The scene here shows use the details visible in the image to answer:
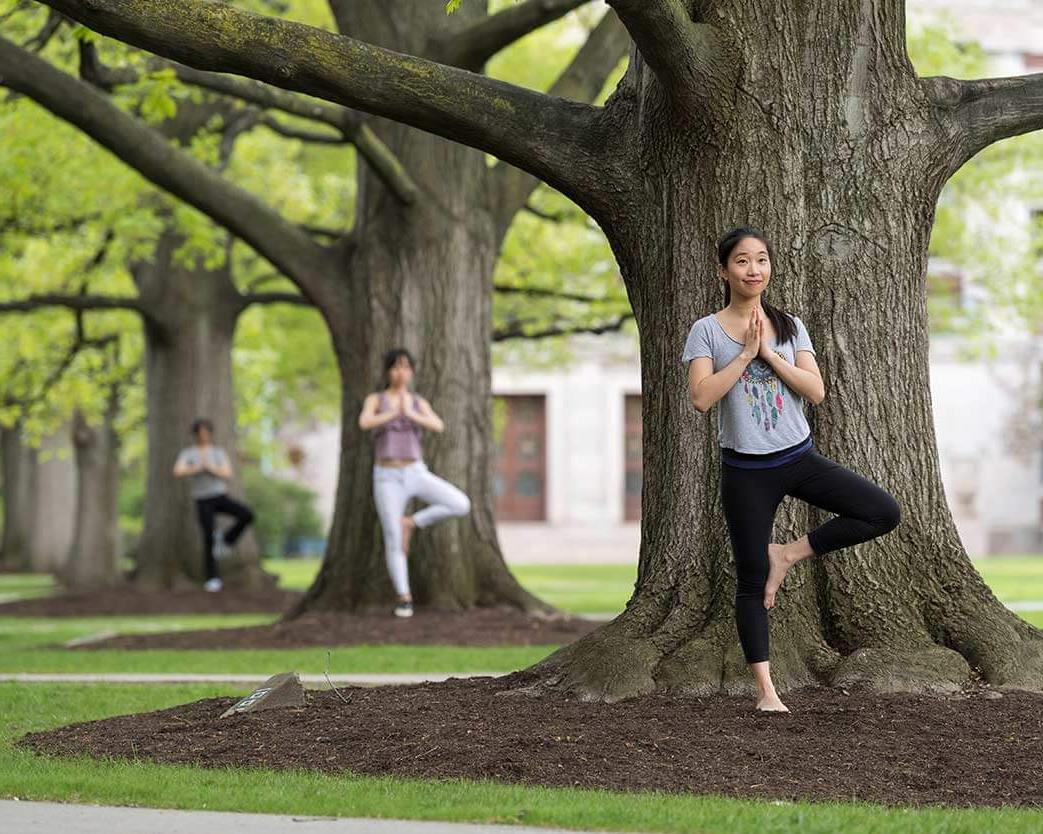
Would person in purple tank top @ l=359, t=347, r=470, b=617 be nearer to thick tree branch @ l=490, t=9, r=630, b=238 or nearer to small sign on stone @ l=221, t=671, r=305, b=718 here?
thick tree branch @ l=490, t=9, r=630, b=238

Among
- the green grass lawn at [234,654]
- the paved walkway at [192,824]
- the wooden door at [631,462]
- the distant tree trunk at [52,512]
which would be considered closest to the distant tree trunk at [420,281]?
the green grass lawn at [234,654]

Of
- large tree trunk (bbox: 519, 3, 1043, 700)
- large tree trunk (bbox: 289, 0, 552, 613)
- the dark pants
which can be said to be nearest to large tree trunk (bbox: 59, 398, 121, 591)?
the dark pants

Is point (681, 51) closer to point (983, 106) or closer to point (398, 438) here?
point (983, 106)

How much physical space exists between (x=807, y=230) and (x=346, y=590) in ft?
26.6

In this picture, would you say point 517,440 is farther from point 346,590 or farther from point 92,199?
point 346,590

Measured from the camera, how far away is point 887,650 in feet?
26.4

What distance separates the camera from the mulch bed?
6512 mm

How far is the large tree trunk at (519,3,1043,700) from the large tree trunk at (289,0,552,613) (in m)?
7.22

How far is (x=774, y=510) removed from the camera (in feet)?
24.4

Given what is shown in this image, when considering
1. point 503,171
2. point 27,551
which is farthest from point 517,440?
point 503,171

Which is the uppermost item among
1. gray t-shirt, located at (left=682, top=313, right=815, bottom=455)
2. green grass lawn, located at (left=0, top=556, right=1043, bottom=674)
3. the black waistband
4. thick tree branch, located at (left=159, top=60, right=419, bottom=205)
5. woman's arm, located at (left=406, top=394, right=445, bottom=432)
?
thick tree branch, located at (left=159, top=60, right=419, bottom=205)

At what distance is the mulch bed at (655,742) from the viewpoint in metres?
6.51

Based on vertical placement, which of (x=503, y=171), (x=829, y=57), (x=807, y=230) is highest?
(x=503, y=171)

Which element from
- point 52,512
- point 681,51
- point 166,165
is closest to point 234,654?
point 166,165
